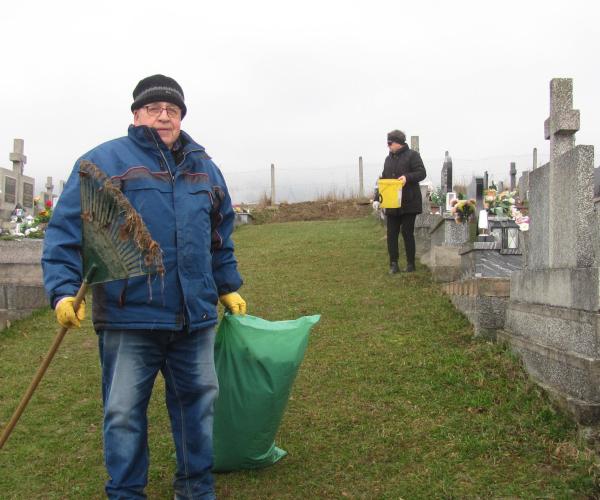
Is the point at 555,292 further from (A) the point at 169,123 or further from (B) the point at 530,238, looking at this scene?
(A) the point at 169,123

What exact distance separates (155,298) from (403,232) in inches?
228

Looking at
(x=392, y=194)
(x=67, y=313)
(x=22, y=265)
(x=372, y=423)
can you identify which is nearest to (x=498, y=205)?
(x=392, y=194)

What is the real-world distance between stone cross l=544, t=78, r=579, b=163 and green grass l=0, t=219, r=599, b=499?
141 centimetres

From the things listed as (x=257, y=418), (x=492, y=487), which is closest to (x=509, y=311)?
(x=492, y=487)

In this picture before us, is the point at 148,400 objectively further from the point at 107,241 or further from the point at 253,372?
the point at 107,241

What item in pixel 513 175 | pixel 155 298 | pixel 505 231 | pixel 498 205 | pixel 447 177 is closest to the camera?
pixel 155 298

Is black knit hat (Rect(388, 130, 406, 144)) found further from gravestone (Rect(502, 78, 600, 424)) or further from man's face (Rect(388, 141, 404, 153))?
gravestone (Rect(502, 78, 600, 424))

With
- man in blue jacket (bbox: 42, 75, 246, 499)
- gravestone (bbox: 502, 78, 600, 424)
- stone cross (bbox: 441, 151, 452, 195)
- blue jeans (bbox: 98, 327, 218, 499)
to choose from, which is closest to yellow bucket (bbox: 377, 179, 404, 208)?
stone cross (bbox: 441, 151, 452, 195)

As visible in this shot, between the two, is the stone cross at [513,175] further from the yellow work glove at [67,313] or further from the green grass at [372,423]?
the yellow work glove at [67,313]

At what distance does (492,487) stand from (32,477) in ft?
7.24

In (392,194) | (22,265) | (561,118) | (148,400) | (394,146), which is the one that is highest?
(394,146)

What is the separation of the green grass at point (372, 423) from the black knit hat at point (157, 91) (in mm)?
1745

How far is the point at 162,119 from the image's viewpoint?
2.88 metres

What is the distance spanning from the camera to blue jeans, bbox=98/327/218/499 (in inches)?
104
